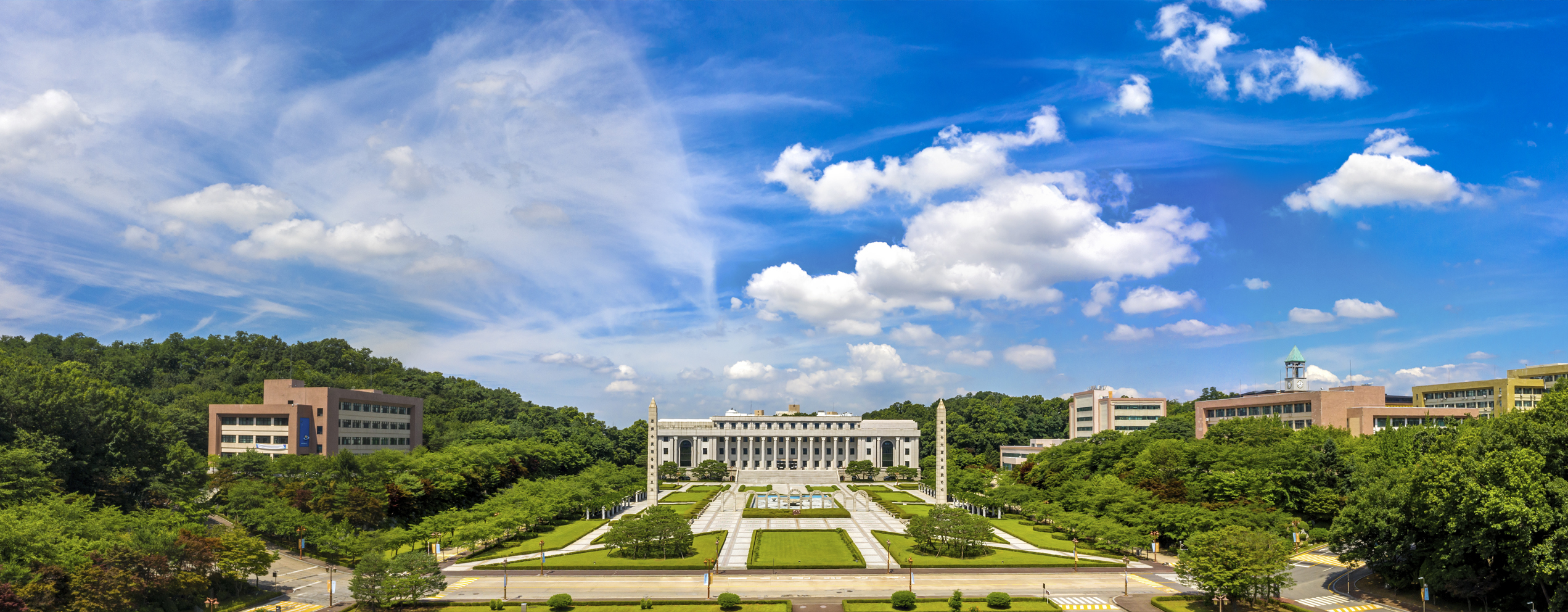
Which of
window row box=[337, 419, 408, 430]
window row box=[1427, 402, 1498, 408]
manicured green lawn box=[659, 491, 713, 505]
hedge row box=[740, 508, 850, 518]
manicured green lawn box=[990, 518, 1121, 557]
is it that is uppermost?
window row box=[1427, 402, 1498, 408]

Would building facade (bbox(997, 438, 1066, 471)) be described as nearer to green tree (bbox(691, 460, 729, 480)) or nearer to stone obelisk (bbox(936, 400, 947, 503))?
stone obelisk (bbox(936, 400, 947, 503))

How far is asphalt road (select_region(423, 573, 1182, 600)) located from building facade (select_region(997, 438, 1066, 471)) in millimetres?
80090

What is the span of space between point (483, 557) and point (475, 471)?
3315 cm

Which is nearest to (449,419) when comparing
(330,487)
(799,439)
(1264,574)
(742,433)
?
(742,433)

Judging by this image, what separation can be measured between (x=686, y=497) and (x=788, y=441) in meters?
62.0

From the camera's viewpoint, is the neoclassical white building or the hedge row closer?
the hedge row

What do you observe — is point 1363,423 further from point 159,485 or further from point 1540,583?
point 159,485

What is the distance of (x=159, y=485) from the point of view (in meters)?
68.9

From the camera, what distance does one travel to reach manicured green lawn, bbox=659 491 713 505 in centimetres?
11625

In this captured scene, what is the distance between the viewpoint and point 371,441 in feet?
394

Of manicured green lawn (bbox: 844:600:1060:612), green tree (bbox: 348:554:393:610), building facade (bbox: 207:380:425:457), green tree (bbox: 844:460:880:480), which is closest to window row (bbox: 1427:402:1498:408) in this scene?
green tree (bbox: 844:460:880:480)

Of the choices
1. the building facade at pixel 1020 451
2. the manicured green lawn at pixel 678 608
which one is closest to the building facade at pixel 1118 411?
the building facade at pixel 1020 451

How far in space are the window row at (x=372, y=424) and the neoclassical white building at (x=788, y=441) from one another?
5968 cm

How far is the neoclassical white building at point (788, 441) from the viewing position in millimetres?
180125
